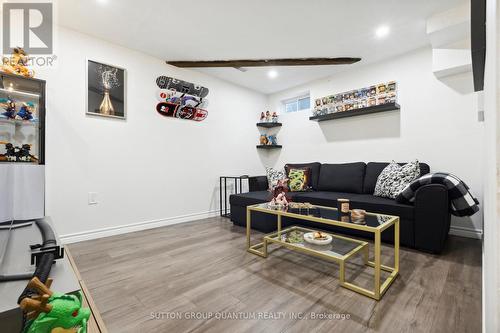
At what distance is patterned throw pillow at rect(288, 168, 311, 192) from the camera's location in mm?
3366

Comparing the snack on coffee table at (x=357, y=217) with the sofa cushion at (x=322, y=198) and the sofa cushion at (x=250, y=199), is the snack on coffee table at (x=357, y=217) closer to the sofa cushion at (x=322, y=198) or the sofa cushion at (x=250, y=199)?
the sofa cushion at (x=322, y=198)

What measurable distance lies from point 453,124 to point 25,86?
449 cm

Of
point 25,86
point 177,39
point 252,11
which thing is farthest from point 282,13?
point 25,86

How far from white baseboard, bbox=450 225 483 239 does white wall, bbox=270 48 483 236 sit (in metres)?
0.01

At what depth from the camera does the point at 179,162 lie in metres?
3.31

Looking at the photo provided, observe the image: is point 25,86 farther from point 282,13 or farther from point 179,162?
point 282,13

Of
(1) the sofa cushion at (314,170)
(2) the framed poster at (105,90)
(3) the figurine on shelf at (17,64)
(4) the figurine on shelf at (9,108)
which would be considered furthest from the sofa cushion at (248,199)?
(3) the figurine on shelf at (17,64)

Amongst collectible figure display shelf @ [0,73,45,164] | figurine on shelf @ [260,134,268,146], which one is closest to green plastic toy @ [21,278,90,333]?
collectible figure display shelf @ [0,73,45,164]

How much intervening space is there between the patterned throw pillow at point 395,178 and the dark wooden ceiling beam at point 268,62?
5.35 feet

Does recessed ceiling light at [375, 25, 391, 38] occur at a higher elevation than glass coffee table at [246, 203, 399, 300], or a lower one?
higher

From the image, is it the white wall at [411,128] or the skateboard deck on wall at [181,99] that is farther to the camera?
the skateboard deck on wall at [181,99]

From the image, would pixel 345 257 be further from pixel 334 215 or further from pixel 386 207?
pixel 386 207

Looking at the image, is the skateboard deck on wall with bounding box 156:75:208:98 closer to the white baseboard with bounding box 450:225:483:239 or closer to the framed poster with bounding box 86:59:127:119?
the framed poster with bounding box 86:59:127:119

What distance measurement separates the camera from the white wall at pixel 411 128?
2.51m
